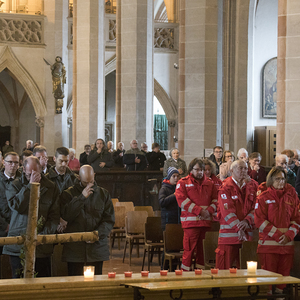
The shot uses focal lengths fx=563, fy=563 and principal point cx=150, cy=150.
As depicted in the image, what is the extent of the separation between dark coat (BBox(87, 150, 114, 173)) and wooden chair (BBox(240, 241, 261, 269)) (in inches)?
309

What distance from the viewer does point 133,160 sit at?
13.0 metres

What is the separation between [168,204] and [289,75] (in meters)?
2.79

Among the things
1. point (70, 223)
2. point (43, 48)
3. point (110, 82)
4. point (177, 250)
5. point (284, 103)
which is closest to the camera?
point (70, 223)

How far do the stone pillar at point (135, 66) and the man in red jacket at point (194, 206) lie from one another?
8735mm

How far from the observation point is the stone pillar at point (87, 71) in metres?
18.2

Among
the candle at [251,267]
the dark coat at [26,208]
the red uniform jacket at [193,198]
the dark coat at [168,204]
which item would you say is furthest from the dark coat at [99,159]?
the candle at [251,267]

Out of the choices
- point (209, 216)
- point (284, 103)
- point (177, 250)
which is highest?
point (284, 103)

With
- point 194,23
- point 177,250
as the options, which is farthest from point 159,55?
point 177,250

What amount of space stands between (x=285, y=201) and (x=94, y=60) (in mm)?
13626

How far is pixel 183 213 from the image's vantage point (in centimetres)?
651

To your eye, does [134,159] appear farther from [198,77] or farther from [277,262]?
[277,262]

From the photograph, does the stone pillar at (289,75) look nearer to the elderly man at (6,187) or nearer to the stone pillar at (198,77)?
the stone pillar at (198,77)

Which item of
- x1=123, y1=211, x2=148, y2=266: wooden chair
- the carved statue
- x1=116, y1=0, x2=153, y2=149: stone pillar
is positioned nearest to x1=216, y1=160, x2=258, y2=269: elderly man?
x1=123, y1=211, x2=148, y2=266: wooden chair

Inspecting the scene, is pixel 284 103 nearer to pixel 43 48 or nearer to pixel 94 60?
pixel 94 60
